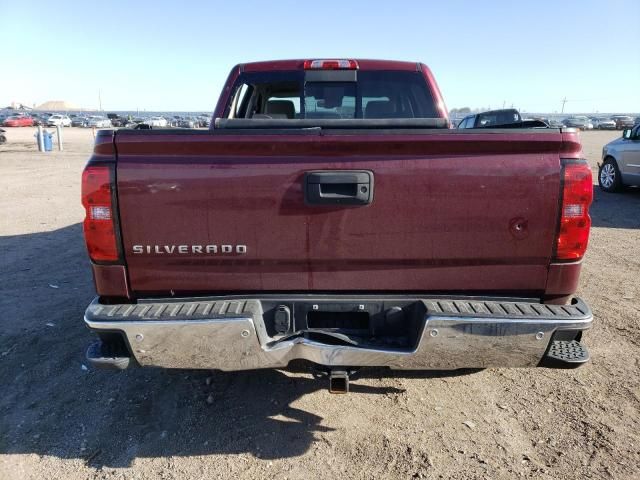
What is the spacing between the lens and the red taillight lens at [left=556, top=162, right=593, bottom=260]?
7.55 feet

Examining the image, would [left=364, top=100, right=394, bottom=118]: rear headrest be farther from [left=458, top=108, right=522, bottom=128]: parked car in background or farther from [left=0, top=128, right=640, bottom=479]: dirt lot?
[left=458, top=108, right=522, bottom=128]: parked car in background

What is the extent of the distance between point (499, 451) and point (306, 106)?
299cm

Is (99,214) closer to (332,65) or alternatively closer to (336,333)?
(336,333)

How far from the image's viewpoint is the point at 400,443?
9.25 feet

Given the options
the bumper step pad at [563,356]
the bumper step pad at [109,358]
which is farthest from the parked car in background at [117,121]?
the bumper step pad at [563,356]

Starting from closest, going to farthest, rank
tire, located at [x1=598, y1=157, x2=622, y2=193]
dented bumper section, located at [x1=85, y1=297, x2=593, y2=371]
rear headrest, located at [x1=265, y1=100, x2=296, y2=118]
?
dented bumper section, located at [x1=85, y1=297, x2=593, y2=371], rear headrest, located at [x1=265, y1=100, x2=296, y2=118], tire, located at [x1=598, y1=157, x2=622, y2=193]

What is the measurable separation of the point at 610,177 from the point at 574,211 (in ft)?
36.2

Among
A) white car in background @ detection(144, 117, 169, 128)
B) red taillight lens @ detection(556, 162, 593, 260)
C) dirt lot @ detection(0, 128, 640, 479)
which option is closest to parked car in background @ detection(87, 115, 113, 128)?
white car in background @ detection(144, 117, 169, 128)

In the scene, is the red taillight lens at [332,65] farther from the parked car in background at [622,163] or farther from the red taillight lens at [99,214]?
the parked car in background at [622,163]

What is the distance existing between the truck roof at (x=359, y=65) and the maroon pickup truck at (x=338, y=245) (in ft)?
5.82

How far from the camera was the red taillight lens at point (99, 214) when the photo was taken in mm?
2336

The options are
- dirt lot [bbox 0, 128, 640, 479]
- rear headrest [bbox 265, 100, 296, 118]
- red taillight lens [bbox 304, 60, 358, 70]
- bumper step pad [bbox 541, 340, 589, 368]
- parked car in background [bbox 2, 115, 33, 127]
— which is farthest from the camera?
parked car in background [bbox 2, 115, 33, 127]

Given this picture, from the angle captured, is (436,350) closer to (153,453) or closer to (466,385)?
(466,385)

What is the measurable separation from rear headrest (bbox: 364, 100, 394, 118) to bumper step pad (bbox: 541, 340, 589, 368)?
233 cm
